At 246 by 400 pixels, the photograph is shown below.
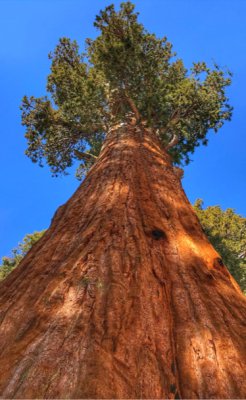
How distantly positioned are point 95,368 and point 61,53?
1403 centimetres

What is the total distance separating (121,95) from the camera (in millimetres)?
11055

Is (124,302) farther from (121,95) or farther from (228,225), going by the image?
(228,225)

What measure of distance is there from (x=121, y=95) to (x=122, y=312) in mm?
9510

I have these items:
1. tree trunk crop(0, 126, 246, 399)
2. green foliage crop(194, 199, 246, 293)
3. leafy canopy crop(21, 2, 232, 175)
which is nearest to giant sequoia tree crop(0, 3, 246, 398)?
tree trunk crop(0, 126, 246, 399)

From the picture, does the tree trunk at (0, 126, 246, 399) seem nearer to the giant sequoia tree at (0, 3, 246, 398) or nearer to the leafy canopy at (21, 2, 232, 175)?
the giant sequoia tree at (0, 3, 246, 398)

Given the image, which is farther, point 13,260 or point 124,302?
point 13,260

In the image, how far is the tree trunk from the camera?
196cm

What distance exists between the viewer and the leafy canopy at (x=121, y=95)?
11180 mm

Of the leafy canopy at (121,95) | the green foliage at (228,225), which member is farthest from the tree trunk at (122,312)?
the green foliage at (228,225)

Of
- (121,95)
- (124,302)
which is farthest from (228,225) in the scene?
(124,302)

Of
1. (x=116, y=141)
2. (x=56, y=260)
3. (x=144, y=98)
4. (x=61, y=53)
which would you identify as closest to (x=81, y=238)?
(x=56, y=260)

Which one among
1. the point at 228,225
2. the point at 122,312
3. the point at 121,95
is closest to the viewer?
the point at 122,312

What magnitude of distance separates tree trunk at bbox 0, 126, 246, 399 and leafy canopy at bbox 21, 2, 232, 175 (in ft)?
22.4

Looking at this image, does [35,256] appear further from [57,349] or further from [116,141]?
[116,141]
